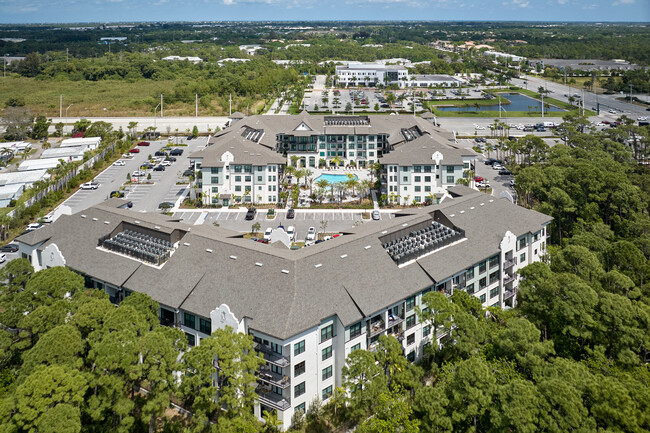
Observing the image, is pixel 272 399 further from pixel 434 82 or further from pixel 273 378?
pixel 434 82

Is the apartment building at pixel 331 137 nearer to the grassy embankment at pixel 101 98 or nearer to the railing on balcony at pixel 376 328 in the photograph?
the railing on balcony at pixel 376 328

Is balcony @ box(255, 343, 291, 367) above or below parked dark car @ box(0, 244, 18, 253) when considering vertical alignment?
above

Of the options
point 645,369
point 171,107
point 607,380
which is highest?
point 171,107

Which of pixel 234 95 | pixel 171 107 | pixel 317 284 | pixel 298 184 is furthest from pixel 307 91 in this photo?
pixel 317 284

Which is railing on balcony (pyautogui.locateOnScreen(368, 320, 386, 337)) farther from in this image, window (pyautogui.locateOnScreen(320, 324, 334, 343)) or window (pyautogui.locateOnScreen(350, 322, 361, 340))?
window (pyautogui.locateOnScreen(320, 324, 334, 343))

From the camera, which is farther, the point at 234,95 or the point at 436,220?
the point at 234,95

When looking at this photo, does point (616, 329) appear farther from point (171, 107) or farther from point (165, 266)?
point (171, 107)

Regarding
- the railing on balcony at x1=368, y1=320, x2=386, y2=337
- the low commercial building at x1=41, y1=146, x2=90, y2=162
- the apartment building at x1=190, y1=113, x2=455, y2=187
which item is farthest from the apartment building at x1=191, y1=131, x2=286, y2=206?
the railing on balcony at x1=368, y1=320, x2=386, y2=337
